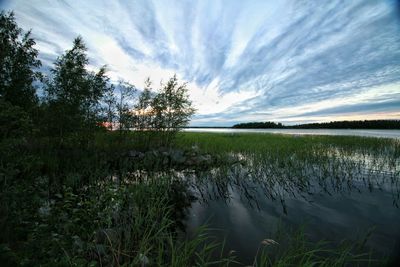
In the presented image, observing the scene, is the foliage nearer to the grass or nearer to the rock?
the grass

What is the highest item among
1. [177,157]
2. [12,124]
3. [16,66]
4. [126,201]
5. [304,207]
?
[16,66]

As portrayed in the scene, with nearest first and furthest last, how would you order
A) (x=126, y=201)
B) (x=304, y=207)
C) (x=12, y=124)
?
(x=12, y=124), (x=126, y=201), (x=304, y=207)

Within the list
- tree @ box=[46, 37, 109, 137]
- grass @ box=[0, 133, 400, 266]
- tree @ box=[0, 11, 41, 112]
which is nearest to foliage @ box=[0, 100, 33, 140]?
grass @ box=[0, 133, 400, 266]

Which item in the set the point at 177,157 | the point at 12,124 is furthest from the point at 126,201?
the point at 177,157

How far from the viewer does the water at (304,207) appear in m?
4.43

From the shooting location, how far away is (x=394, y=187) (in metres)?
7.23

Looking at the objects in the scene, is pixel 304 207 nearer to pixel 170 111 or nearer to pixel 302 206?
pixel 302 206

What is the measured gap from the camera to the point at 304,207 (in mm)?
5832

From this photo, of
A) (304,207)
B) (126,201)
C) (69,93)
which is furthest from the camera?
(69,93)

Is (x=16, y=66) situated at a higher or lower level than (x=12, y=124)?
higher

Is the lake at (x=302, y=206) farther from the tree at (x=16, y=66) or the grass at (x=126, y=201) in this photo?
the tree at (x=16, y=66)

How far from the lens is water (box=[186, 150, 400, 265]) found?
4.43 meters

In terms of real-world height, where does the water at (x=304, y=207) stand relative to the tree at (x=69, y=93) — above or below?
below

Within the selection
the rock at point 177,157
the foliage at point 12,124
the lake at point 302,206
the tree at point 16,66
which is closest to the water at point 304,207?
the lake at point 302,206
